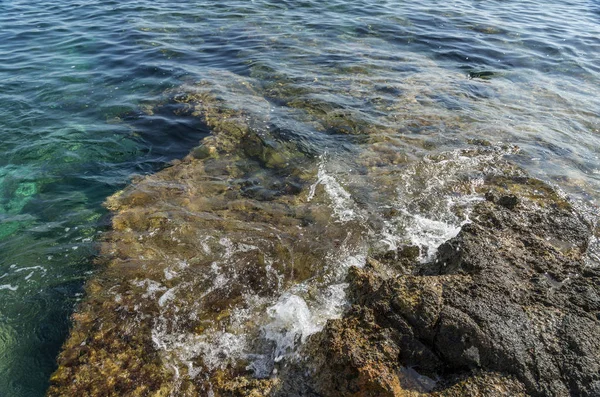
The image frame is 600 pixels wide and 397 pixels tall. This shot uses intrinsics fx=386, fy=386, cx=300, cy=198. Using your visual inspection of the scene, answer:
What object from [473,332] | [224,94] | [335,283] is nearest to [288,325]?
[335,283]

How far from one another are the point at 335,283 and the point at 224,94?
619cm

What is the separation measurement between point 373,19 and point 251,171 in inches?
435

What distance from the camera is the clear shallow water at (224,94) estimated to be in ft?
18.3

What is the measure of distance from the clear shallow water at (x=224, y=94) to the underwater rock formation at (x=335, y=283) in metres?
0.57

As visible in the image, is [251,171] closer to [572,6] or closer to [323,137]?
[323,137]

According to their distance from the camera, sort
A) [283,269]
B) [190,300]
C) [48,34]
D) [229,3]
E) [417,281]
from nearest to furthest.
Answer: [417,281]
[190,300]
[283,269]
[48,34]
[229,3]

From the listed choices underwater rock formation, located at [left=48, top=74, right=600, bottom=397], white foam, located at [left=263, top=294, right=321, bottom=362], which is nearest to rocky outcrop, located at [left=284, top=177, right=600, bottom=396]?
underwater rock formation, located at [left=48, top=74, right=600, bottom=397]

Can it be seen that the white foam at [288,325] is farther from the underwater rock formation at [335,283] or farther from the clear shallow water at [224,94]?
the clear shallow water at [224,94]

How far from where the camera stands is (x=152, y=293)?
4754mm

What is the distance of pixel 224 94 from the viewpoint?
30.8ft

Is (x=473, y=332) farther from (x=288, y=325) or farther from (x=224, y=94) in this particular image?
(x=224, y=94)

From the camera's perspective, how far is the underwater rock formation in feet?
10.9

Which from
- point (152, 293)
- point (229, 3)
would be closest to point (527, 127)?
point (152, 293)

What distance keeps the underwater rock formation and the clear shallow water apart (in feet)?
1.87
